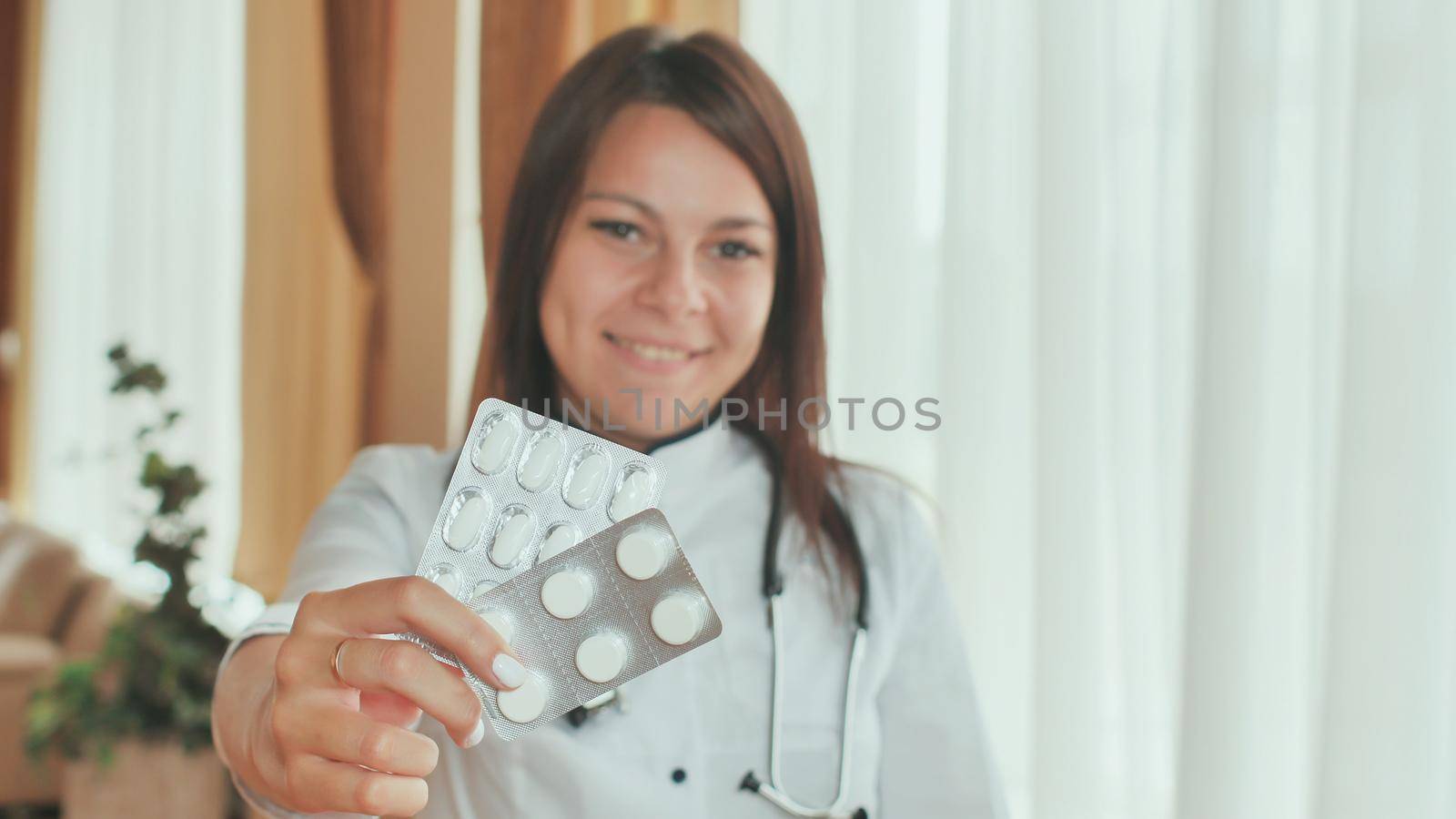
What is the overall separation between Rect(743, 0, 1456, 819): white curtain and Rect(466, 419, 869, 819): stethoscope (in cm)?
22

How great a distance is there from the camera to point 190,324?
12.5ft

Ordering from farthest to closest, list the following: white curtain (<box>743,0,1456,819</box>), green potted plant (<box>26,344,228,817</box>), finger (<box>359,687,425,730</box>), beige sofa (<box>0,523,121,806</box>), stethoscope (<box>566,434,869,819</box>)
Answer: beige sofa (<box>0,523,121,806</box>) < green potted plant (<box>26,344,228,817</box>) < stethoscope (<box>566,434,869,819</box>) < white curtain (<box>743,0,1456,819</box>) < finger (<box>359,687,425,730</box>)

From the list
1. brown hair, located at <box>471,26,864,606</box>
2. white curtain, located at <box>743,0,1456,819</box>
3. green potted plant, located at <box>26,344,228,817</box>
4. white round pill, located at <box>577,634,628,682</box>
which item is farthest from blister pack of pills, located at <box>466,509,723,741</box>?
green potted plant, located at <box>26,344,228,817</box>

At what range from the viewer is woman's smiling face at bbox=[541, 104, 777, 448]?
3.73 ft

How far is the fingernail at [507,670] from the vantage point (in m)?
0.72

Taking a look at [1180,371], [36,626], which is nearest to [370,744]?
[1180,371]

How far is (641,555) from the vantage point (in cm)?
75

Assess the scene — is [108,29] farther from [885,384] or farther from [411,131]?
[885,384]

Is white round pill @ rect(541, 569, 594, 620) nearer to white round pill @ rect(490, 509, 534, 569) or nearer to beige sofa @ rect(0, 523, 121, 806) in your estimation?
white round pill @ rect(490, 509, 534, 569)

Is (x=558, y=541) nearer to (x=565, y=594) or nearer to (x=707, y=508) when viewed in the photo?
(x=565, y=594)

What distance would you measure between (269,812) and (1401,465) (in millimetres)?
986

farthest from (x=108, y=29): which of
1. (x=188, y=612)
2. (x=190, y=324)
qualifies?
(x=188, y=612)

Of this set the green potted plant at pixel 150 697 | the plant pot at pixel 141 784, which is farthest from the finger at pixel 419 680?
the plant pot at pixel 141 784

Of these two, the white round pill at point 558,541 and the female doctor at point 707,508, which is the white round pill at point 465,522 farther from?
the female doctor at point 707,508
